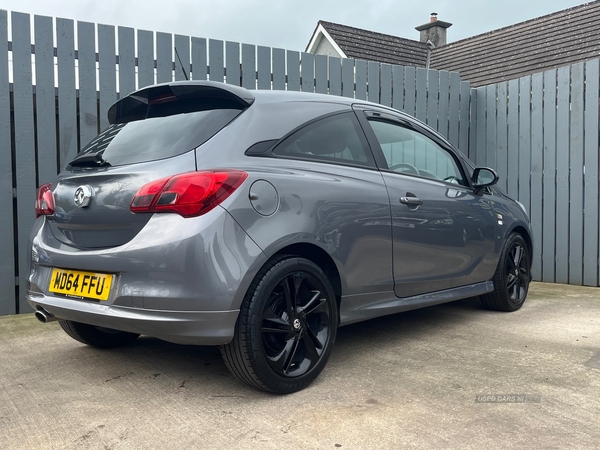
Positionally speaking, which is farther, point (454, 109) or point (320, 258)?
point (454, 109)

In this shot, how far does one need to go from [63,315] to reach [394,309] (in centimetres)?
183

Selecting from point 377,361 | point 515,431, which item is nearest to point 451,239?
point 377,361

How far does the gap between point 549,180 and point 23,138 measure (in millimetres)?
5662

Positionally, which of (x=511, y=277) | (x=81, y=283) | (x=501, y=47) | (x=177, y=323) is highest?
(x=501, y=47)

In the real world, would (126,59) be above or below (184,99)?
above

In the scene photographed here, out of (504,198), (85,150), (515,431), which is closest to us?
(515,431)

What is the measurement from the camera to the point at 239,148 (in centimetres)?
266

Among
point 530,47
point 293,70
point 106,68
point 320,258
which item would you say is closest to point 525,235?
point 320,258

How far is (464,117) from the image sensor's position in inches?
292

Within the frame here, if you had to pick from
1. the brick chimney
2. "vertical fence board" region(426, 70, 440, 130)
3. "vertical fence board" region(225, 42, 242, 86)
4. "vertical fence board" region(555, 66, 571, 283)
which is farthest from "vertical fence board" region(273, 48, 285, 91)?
the brick chimney

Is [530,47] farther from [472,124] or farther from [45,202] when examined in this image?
[45,202]

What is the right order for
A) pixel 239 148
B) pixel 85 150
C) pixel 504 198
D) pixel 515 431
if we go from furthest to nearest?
1. pixel 504 198
2. pixel 85 150
3. pixel 239 148
4. pixel 515 431

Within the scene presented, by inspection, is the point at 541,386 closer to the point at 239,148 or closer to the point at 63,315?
the point at 239,148

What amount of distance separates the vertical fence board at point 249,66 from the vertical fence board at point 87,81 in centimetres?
144
